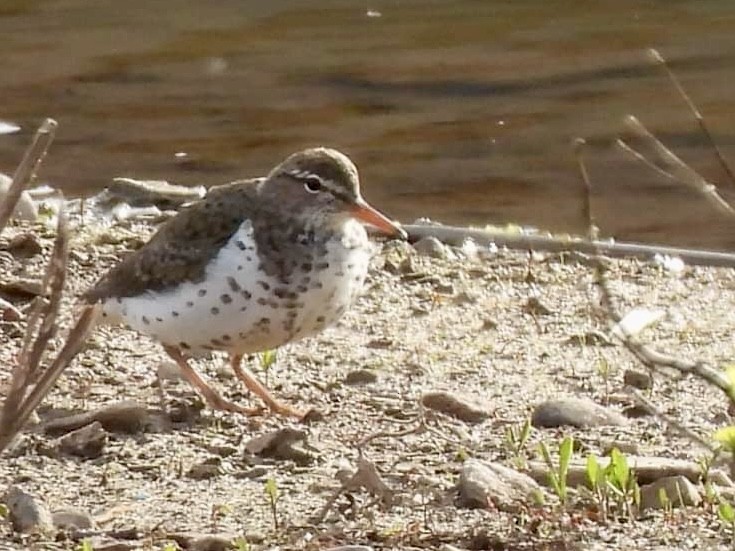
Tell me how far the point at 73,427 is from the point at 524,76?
753cm

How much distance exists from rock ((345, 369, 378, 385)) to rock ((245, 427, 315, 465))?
913mm

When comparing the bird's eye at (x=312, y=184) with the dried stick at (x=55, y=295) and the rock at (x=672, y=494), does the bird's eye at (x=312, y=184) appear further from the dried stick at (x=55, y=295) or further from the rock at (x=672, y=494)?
the dried stick at (x=55, y=295)

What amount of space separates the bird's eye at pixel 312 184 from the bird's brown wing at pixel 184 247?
18 centimetres

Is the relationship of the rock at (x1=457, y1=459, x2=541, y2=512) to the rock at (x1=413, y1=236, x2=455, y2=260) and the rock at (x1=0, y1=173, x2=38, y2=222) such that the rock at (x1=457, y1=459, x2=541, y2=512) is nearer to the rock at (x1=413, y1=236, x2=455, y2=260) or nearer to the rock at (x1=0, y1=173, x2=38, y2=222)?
the rock at (x1=413, y1=236, x2=455, y2=260)

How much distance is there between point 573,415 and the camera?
6102 millimetres

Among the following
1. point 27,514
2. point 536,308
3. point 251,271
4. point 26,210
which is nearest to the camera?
point 27,514

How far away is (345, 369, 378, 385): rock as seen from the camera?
671 cm

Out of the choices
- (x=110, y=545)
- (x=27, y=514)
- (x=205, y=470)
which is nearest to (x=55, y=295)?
(x=110, y=545)

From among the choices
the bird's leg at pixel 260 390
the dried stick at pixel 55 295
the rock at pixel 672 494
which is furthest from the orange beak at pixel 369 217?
the dried stick at pixel 55 295

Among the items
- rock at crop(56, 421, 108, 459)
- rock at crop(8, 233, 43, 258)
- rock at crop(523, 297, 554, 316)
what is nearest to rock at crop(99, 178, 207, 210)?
rock at crop(8, 233, 43, 258)

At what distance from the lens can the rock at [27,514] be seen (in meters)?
5.00

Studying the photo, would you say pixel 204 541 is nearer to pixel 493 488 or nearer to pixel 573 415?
pixel 493 488

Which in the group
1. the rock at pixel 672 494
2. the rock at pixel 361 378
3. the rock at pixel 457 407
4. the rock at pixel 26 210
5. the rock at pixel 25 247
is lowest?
the rock at pixel 26 210

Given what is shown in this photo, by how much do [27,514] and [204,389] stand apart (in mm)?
1476
